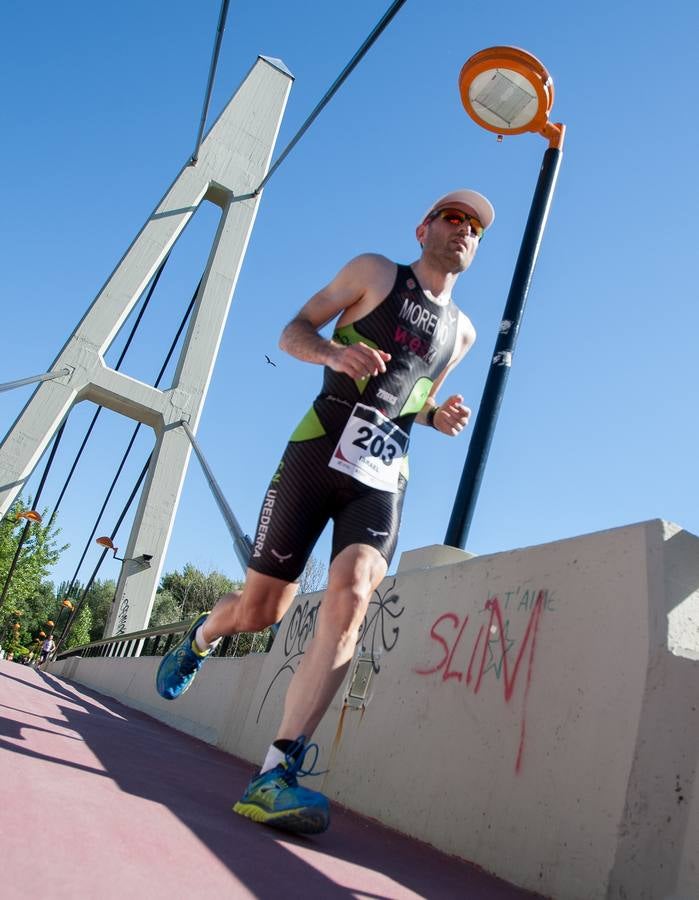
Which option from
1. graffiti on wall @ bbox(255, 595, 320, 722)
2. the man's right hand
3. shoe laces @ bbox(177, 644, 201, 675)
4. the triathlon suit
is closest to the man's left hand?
the triathlon suit

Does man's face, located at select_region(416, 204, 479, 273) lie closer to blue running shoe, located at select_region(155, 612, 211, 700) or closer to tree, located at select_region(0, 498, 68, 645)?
blue running shoe, located at select_region(155, 612, 211, 700)

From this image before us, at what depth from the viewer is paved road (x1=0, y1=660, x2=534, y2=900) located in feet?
3.60

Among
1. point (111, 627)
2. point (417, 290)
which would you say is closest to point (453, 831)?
point (417, 290)

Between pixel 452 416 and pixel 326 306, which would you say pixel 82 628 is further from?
pixel 326 306

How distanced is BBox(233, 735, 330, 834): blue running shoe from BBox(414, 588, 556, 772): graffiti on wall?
56 centimetres

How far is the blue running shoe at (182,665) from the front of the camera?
3291 mm

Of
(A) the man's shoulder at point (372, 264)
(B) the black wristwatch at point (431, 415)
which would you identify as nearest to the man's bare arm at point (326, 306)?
(A) the man's shoulder at point (372, 264)

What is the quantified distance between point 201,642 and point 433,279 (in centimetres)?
170

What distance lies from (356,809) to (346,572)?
44.8 inches

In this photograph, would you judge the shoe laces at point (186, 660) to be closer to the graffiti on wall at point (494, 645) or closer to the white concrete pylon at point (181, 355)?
the graffiti on wall at point (494, 645)

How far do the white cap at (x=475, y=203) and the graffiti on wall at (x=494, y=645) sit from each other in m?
1.26

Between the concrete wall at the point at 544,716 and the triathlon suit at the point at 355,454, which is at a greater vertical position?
the triathlon suit at the point at 355,454

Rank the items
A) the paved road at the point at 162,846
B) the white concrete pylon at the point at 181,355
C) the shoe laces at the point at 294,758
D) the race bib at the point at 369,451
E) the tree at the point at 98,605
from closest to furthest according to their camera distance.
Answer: the paved road at the point at 162,846 < the shoe laces at the point at 294,758 < the race bib at the point at 369,451 < the white concrete pylon at the point at 181,355 < the tree at the point at 98,605

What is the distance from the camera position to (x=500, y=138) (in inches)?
169
